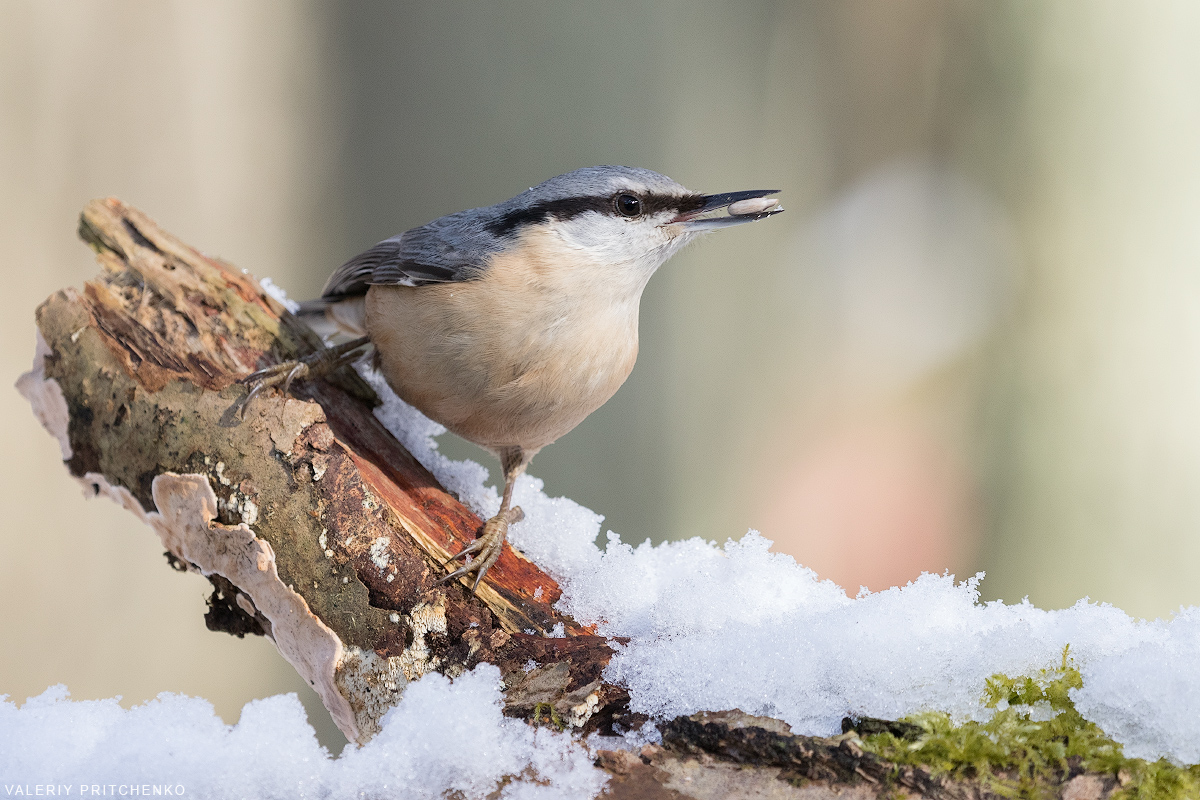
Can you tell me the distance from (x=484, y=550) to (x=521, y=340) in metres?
0.44

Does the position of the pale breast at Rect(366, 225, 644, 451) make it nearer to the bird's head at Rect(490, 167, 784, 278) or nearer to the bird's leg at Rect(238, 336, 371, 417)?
the bird's head at Rect(490, 167, 784, 278)

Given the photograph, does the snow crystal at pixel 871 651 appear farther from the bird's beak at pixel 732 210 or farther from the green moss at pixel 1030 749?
the bird's beak at pixel 732 210

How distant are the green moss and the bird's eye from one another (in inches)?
44.2

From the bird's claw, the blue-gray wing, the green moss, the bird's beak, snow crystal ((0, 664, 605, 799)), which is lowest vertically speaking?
snow crystal ((0, 664, 605, 799))

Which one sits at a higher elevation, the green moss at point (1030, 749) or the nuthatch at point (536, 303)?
the nuthatch at point (536, 303)

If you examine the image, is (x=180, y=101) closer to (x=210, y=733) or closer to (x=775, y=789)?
(x=210, y=733)

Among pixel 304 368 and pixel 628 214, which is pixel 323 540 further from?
pixel 628 214

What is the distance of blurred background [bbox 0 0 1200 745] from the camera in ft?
10.1

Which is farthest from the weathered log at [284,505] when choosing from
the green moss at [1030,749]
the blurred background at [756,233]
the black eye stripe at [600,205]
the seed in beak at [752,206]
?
the blurred background at [756,233]

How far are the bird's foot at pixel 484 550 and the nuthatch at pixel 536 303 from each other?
16mm

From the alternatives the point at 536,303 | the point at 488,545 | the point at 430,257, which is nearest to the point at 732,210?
the point at 536,303

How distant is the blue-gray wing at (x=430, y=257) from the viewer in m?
1.75

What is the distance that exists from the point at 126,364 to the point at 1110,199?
386cm

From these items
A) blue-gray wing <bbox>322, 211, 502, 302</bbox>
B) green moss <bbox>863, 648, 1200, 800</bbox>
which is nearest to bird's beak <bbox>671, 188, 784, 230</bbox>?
blue-gray wing <bbox>322, 211, 502, 302</bbox>
